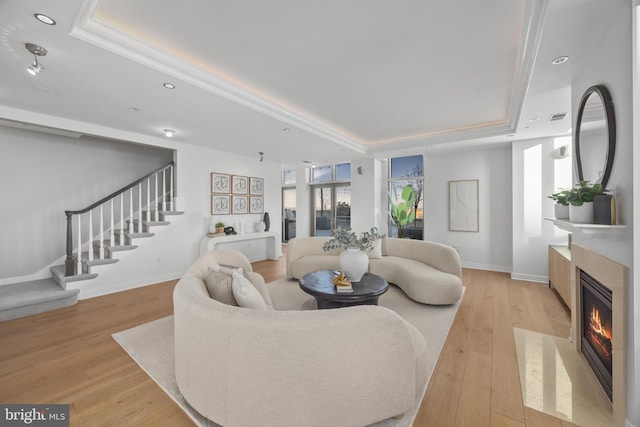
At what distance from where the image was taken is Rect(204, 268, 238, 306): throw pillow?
1.88 m

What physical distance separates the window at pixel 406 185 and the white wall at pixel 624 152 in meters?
4.54

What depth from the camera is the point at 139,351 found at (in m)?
2.35

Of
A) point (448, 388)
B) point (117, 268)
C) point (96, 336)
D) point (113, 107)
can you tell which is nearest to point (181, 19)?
point (113, 107)

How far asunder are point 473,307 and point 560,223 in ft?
5.57

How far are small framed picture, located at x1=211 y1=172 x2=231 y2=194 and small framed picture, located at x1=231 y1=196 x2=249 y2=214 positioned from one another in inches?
10.4

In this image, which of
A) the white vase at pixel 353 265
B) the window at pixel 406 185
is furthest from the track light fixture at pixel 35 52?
the window at pixel 406 185

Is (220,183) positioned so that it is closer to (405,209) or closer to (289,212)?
(289,212)

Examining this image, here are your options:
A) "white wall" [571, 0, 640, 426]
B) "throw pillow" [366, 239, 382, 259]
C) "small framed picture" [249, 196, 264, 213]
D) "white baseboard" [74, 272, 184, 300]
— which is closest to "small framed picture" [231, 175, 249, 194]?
"small framed picture" [249, 196, 264, 213]

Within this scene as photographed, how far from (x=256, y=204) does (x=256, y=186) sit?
45 centimetres

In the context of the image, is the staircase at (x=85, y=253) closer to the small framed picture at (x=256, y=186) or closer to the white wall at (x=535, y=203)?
the small framed picture at (x=256, y=186)

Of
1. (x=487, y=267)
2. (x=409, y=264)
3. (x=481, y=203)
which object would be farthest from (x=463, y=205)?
(x=409, y=264)

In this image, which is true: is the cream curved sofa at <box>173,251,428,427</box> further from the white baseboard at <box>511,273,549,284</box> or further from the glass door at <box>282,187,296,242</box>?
the glass door at <box>282,187,296,242</box>

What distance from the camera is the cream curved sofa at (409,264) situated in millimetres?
3314

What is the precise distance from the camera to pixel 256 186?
6488mm
